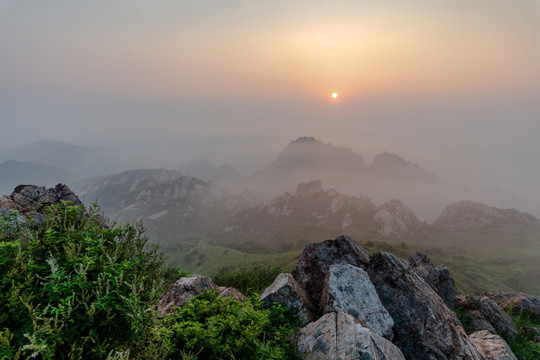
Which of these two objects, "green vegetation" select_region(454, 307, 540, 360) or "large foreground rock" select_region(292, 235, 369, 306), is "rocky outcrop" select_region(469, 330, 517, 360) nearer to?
"green vegetation" select_region(454, 307, 540, 360)

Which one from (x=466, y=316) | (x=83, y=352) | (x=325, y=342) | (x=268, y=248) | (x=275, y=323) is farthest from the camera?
(x=268, y=248)

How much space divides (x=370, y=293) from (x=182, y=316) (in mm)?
9421

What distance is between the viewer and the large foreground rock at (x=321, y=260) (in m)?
16.0

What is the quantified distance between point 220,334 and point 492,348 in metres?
16.4

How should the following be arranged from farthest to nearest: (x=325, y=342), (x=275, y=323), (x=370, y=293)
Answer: (x=370, y=293) → (x=275, y=323) → (x=325, y=342)

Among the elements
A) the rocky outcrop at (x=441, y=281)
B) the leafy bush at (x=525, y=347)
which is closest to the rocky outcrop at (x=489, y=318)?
the leafy bush at (x=525, y=347)

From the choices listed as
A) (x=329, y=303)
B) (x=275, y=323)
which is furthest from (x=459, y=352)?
(x=275, y=323)

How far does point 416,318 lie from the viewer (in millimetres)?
12500

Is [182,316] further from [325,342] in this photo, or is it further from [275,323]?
[325,342]

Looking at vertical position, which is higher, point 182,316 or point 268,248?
point 182,316

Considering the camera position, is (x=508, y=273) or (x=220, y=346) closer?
(x=220, y=346)

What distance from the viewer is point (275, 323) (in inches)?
431


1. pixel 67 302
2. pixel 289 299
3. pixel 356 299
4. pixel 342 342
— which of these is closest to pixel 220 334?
pixel 342 342

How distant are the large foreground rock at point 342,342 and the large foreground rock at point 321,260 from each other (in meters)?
5.52
